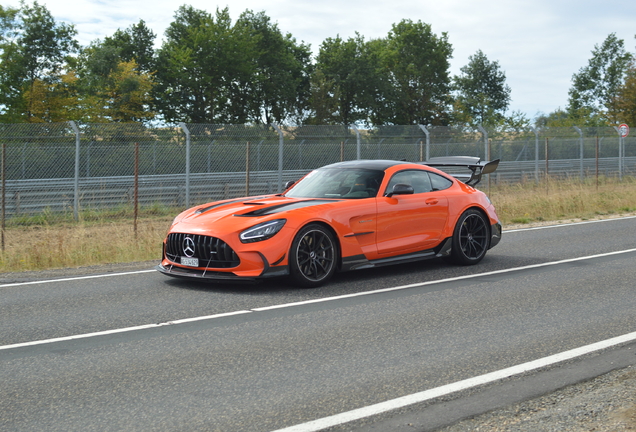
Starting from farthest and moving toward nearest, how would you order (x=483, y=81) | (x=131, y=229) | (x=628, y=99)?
(x=483, y=81) → (x=628, y=99) → (x=131, y=229)

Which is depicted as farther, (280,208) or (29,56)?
(29,56)

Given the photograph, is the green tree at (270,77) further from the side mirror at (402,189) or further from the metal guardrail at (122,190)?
the side mirror at (402,189)

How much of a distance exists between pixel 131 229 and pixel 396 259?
7690 mm

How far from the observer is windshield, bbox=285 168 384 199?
8.74 m

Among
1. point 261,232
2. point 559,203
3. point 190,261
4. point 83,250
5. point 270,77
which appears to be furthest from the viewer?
point 270,77

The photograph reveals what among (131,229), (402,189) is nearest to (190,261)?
(402,189)

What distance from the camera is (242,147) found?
25.0 meters

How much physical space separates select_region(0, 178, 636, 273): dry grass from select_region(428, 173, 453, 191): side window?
437 cm

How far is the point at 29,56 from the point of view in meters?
49.4

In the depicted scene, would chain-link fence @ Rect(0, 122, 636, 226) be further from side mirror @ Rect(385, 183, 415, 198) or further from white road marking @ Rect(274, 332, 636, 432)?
white road marking @ Rect(274, 332, 636, 432)

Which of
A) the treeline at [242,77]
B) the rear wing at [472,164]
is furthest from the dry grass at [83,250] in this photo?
the treeline at [242,77]

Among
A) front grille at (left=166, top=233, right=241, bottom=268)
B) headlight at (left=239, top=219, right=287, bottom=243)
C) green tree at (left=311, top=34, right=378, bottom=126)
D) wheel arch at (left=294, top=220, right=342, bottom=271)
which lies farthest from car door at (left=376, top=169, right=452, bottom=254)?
green tree at (left=311, top=34, right=378, bottom=126)

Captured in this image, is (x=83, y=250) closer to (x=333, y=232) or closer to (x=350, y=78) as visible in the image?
(x=333, y=232)

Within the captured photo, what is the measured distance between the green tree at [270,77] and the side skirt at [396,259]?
5331 cm
